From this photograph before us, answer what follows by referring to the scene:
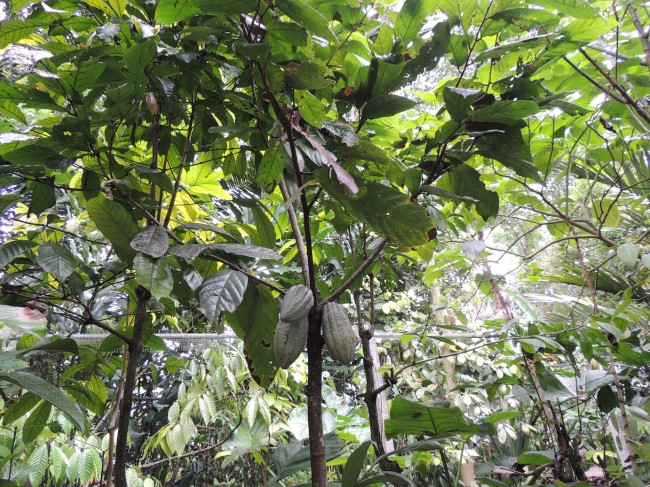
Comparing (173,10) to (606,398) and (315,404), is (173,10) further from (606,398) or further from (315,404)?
(606,398)

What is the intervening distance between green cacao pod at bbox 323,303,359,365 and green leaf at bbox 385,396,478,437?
157mm

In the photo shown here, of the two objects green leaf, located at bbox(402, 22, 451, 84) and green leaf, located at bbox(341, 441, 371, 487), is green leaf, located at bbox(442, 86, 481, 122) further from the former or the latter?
green leaf, located at bbox(341, 441, 371, 487)

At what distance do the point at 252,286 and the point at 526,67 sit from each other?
1.85ft

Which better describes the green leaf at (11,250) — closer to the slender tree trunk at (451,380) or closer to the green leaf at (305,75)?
the green leaf at (305,75)

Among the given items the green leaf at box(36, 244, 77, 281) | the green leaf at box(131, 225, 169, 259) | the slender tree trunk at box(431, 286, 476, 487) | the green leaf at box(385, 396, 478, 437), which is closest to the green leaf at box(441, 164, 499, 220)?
the green leaf at box(385, 396, 478, 437)

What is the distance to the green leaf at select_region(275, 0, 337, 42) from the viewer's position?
486 mm

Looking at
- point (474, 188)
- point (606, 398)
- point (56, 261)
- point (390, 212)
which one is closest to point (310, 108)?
point (390, 212)

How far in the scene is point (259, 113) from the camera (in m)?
0.59

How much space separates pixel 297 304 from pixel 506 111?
1.30 ft

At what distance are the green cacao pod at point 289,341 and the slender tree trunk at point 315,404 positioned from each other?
30mm

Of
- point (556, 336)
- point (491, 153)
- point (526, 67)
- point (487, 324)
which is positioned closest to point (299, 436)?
point (487, 324)

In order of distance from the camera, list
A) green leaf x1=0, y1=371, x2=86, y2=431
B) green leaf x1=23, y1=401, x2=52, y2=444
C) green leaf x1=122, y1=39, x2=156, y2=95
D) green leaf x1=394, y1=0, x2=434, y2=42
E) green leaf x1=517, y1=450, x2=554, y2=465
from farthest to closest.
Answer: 1. green leaf x1=517, y1=450, x2=554, y2=465
2. green leaf x1=23, y1=401, x2=52, y2=444
3. green leaf x1=394, y1=0, x2=434, y2=42
4. green leaf x1=122, y1=39, x2=156, y2=95
5. green leaf x1=0, y1=371, x2=86, y2=431

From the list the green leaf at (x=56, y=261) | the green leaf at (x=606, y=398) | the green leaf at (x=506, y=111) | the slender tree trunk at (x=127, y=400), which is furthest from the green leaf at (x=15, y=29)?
the green leaf at (x=606, y=398)

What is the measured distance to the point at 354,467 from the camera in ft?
1.83
